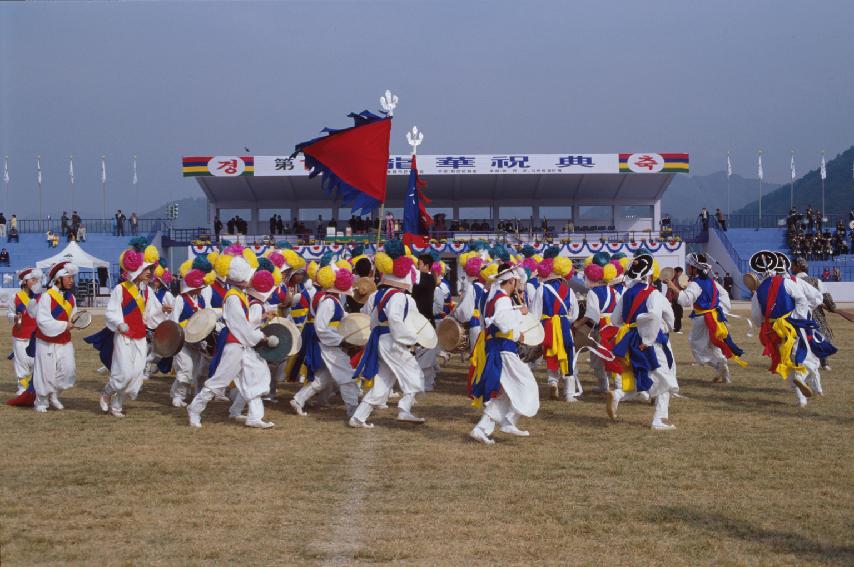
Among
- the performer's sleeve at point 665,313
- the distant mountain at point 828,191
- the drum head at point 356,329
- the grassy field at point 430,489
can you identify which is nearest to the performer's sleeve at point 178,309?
the grassy field at point 430,489

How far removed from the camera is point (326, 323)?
10125mm

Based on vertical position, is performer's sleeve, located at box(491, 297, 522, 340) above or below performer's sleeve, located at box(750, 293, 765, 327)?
above

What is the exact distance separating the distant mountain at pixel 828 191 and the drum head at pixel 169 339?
91028 millimetres

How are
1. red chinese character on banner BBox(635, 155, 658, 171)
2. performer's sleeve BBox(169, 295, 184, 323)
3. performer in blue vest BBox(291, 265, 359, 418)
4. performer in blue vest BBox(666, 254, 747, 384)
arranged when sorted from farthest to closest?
red chinese character on banner BBox(635, 155, 658, 171)
performer in blue vest BBox(666, 254, 747, 384)
performer's sleeve BBox(169, 295, 184, 323)
performer in blue vest BBox(291, 265, 359, 418)

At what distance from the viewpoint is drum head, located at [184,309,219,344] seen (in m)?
9.95

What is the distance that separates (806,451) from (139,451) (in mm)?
5901

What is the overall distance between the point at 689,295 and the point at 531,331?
14.7 feet

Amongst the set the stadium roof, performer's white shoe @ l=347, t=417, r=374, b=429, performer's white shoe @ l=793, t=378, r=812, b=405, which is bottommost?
performer's white shoe @ l=347, t=417, r=374, b=429

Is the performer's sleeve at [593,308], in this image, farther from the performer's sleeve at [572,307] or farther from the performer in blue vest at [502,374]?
the performer in blue vest at [502,374]

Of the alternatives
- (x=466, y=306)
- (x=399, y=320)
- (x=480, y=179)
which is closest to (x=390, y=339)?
(x=399, y=320)

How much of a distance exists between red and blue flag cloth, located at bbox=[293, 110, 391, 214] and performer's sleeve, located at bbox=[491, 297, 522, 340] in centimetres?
519

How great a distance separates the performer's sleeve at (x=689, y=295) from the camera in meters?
12.4

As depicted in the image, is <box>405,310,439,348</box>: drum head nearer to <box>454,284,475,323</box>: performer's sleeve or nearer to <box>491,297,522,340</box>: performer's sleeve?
<box>491,297,522,340</box>: performer's sleeve

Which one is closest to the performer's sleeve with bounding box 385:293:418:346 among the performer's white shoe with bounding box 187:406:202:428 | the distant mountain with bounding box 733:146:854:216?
the performer's white shoe with bounding box 187:406:202:428
